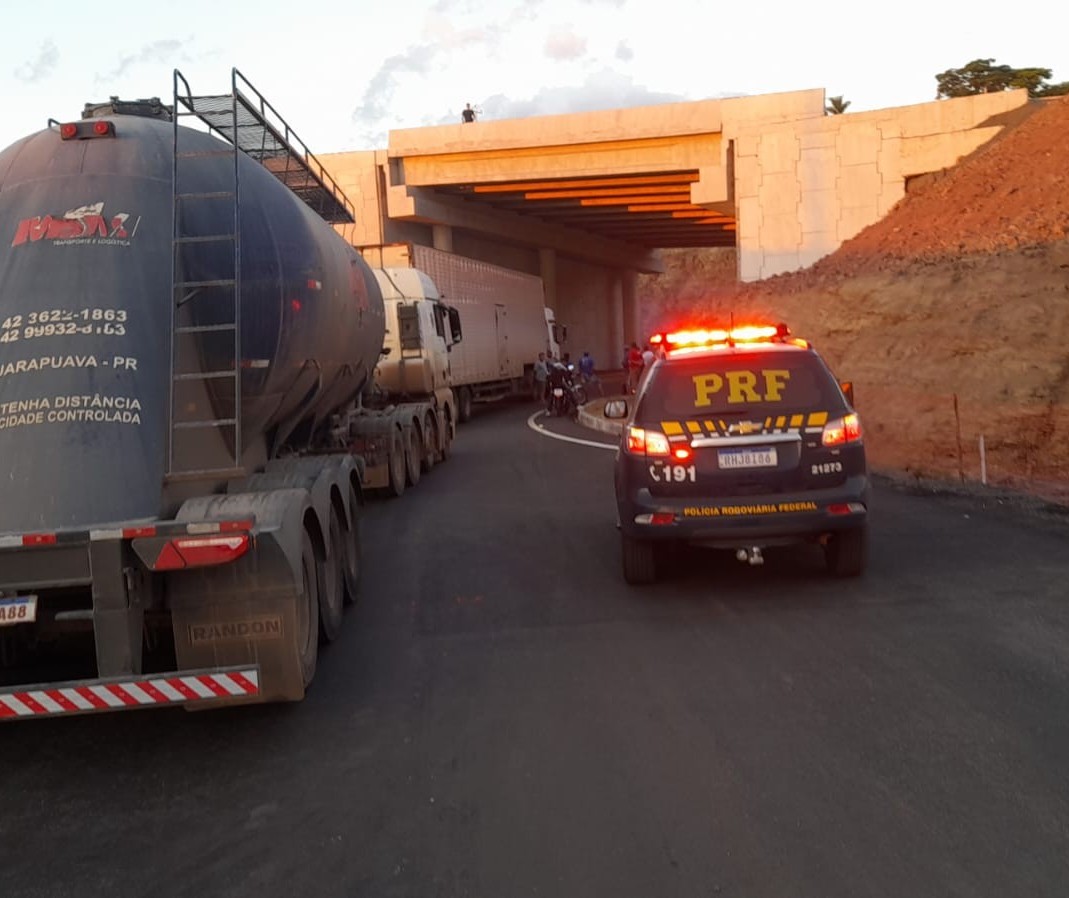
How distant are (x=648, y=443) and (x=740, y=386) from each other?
80 centimetres

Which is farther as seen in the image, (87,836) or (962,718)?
(962,718)

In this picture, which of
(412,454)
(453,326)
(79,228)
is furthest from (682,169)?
(79,228)

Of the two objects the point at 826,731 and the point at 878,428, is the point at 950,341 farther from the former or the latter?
the point at 826,731

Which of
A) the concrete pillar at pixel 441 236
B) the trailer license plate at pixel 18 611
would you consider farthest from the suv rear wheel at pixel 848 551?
the concrete pillar at pixel 441 236

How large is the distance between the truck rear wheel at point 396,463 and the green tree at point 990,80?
131 ft

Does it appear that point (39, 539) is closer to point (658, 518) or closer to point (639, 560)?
point (658, 518)

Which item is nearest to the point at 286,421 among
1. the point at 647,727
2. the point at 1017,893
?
the point at 647,727

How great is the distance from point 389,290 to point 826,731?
52.5 feet

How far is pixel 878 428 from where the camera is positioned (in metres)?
18.7

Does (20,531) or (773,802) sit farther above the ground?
(20,531)

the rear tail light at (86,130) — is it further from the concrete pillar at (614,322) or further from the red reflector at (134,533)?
the concrete pillar at (614,322)

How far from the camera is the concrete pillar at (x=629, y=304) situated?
61372 mm

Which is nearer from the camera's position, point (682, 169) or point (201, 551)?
point (201, 551)

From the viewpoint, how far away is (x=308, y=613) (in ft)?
20.8
